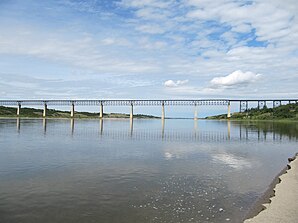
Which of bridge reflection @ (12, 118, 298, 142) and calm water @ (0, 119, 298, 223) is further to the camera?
bridge reflection @ (12, 118, 298, 142)

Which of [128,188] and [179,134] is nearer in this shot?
[128,188]

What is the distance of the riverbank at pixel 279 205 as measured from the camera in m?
11.9

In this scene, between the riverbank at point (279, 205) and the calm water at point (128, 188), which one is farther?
the calm water at point (128, 188)

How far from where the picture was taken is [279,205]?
44.6ft

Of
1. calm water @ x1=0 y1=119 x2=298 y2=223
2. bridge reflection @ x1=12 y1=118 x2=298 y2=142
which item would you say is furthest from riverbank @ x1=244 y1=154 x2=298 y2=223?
bridge reflection @ x1=12 y1=118 x2=298 y2=142

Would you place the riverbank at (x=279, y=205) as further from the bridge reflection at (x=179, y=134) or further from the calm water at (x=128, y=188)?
the bridge reflection at (x=179, y=134)

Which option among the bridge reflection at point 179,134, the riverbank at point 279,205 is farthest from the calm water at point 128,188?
the bridge reflection at point 179,134

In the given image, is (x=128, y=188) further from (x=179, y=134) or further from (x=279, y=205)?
(x=179, y=134)

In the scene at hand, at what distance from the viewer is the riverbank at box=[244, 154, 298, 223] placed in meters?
11.9

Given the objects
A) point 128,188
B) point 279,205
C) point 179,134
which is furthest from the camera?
point 179,134

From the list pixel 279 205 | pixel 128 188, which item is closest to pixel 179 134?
pixel 128 188

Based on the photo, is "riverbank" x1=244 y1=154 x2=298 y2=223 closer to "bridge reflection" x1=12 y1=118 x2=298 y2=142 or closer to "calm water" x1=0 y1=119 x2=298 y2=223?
"calm water" x1=0 y1=119 x2=298 y2=223

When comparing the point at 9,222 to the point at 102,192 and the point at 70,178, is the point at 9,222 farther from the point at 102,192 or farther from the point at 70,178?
the point at 70,178

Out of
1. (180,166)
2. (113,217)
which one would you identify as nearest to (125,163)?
(180,166)
